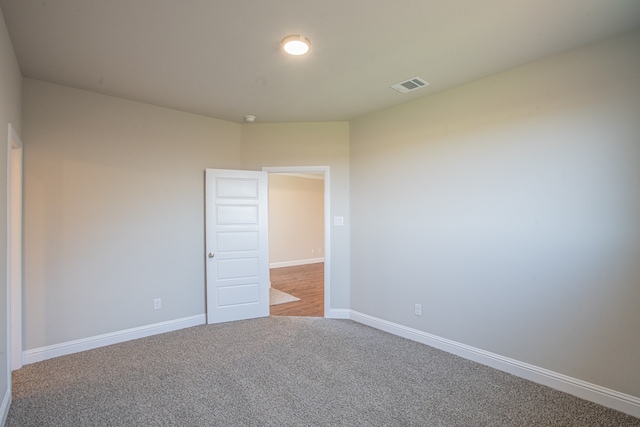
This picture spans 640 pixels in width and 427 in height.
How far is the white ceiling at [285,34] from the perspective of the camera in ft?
6.63

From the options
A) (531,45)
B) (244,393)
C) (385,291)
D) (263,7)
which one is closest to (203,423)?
(244,393)

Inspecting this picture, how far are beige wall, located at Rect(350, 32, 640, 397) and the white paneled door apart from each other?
1656 mm

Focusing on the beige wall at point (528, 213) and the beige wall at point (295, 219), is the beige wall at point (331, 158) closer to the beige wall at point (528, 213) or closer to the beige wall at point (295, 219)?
the beige wall at point (528, 213)

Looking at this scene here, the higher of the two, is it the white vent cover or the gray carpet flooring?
the white vent cover

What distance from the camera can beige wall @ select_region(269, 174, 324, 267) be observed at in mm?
8523

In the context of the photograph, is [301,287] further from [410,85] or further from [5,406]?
[5,406]

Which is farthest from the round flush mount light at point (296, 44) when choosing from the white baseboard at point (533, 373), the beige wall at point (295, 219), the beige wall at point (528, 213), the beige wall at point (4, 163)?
the beige wall at point (295, 219)

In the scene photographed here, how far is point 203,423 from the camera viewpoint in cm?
215

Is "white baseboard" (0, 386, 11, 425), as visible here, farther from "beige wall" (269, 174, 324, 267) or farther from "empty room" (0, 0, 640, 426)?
"beige wall" (269, 174, 324, 267)

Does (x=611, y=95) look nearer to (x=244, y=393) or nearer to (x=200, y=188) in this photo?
(x=244, y=393)

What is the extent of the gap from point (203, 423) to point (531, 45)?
11.6 ft

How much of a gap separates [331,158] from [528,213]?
239cm

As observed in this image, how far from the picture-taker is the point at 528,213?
2746 mm

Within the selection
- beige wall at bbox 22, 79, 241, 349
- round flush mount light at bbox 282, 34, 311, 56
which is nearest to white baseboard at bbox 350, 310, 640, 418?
beige wall at bbox 22, 79, 241, 349
